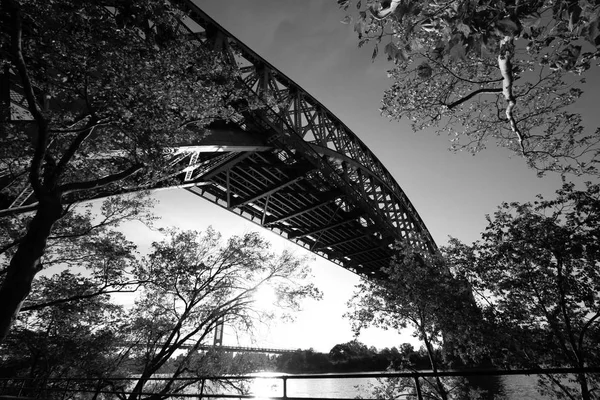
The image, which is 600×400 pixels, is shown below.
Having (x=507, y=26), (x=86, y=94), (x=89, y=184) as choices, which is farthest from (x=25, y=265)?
(x=507, y=26)

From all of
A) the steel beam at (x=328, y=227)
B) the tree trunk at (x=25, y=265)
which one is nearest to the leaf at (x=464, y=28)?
the tree trunk at (x=25, y=265)

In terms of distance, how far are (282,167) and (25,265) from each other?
40.1 feet

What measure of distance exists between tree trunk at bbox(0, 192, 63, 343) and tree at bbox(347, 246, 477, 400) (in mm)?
18542

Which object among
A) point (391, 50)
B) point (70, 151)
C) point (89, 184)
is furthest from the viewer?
point (89, 184)

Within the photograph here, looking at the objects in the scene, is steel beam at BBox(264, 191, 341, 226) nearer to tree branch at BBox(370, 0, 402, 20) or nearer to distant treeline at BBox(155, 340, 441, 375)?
distant treeline at BBox(155, 340, 441, 375)

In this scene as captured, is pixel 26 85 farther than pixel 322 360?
No

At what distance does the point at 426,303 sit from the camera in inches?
717

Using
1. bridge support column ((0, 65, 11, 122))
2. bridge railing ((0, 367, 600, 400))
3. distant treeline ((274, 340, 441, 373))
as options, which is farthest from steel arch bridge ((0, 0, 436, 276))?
distant treeline ((274, 340, 441, 373))

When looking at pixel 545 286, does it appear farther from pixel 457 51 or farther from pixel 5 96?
pixel 5 96

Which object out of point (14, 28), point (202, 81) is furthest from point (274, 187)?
point (14, 28)

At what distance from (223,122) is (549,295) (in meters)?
17.6

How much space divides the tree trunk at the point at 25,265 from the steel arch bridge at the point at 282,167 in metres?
3.55

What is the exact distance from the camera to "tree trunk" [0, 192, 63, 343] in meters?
5.96

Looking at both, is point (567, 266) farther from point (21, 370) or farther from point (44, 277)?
point (21, 370)
